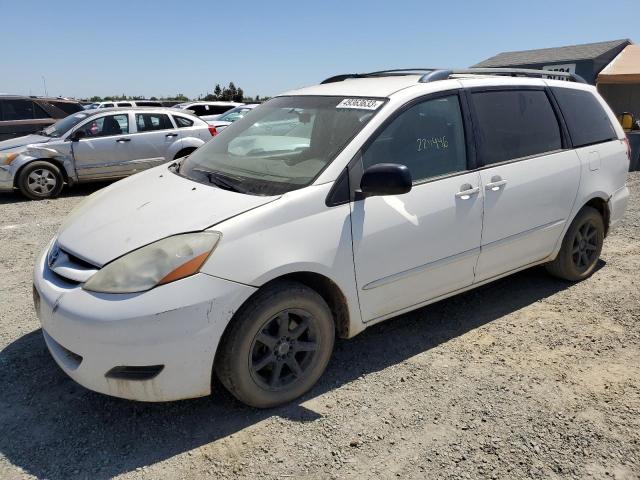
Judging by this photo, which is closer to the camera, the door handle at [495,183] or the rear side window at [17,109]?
the door handle at [495,183]

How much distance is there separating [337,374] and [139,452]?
1.21 metres

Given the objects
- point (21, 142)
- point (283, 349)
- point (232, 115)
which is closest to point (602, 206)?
point (283, 349)

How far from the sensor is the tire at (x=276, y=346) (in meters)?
2.55

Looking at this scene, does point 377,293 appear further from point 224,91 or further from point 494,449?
point 224,91

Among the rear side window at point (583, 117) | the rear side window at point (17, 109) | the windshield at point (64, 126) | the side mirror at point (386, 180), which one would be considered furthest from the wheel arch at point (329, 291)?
the rear side window at point (17, 109)

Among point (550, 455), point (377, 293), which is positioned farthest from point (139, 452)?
point (550, 455)

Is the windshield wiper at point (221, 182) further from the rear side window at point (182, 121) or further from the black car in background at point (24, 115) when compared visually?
the black car in background at point (24, 115)

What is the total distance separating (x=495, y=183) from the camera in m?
3.48

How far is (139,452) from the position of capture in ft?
8.19

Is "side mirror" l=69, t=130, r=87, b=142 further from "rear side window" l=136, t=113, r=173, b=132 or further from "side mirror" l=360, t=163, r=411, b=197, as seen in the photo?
"side mirror" l=360, t=163, r=411, b=197

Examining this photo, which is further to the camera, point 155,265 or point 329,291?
point 329,291

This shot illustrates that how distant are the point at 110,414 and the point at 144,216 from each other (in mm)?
1094

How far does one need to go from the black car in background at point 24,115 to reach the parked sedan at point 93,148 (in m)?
2.89

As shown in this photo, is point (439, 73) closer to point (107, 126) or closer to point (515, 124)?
point (515, 124)
